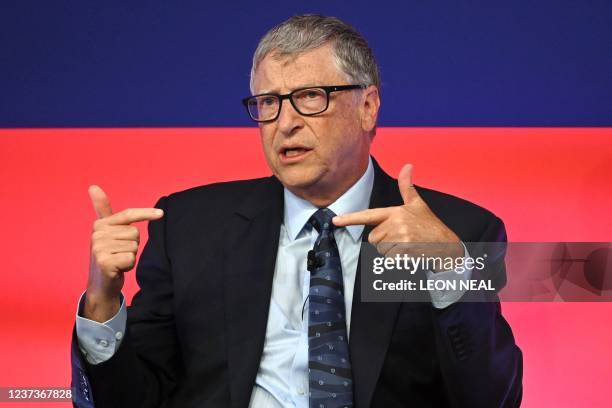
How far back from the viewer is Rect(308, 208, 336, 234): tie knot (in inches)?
68.4

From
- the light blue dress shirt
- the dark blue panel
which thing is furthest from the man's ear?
the dark blue panel

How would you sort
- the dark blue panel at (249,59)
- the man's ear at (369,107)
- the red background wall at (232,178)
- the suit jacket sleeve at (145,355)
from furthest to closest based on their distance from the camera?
the dark blue panel at (249,59) → the red background wall at (232,178) → the man's ear at (369,107) → the suit jacket sleeve at (145,355)

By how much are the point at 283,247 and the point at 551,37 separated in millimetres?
1070

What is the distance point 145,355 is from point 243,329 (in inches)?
7.6

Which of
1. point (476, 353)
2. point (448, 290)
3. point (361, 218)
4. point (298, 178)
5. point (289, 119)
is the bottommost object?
point (476, 353)

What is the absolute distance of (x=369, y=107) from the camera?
187 cm

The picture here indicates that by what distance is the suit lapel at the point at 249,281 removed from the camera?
1.63 m

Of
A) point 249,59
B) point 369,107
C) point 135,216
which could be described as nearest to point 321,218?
point 369,107

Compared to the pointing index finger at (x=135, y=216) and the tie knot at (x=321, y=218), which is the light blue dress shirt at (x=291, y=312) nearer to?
the tie knot at (x=321, y=218)

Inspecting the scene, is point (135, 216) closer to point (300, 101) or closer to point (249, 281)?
point (249, 281)

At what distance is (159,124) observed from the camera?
98.0 inches

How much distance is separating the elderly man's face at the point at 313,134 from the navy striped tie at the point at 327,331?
10cm

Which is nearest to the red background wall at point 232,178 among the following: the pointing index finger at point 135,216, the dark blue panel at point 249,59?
the dark blue panel at point 249,59

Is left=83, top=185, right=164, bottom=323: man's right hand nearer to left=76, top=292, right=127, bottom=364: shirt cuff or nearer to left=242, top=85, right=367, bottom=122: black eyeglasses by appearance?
left=76, top=292, right=127, bottom=364: shirt cuff
